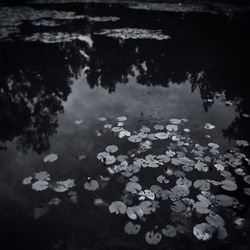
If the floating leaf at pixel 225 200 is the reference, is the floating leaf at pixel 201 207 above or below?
above

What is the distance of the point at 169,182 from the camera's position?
174 inches

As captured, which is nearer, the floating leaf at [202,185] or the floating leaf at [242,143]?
the floating leaf at [202,185]

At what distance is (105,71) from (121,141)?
414 centimetres

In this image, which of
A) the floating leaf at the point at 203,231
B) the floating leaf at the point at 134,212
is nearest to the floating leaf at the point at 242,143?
the floating leaf at the point at 203,231

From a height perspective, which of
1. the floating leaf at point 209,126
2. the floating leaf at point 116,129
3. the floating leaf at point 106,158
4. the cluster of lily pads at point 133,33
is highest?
the cluster of lily pads at point 133,33

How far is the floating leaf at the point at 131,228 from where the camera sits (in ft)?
11.7

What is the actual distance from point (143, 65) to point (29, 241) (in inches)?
293

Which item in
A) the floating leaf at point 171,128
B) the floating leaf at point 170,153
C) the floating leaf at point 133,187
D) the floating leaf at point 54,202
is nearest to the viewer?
the floating leaf at point 54,202

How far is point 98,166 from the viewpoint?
4742 mm

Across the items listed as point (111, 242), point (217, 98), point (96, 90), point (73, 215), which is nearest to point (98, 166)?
point (73, 215)

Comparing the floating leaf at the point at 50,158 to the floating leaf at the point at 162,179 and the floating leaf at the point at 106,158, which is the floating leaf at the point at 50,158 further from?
the floating leaf at the point at 162,179

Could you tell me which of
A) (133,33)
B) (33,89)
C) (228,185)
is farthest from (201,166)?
(133,33)

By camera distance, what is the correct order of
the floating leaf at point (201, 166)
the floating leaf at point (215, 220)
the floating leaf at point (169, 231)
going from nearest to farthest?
1. the floating leaf at point (169, 231)
2. the floating leaf at point (215, 220)
3. the floating leaf at point (201, 166)

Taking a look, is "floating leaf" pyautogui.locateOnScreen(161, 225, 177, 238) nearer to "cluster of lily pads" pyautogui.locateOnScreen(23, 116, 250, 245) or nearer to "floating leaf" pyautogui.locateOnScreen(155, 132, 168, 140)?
"cluster of lily pads" pyautogui.locateOnScreen(23, 116, 250, 245)
